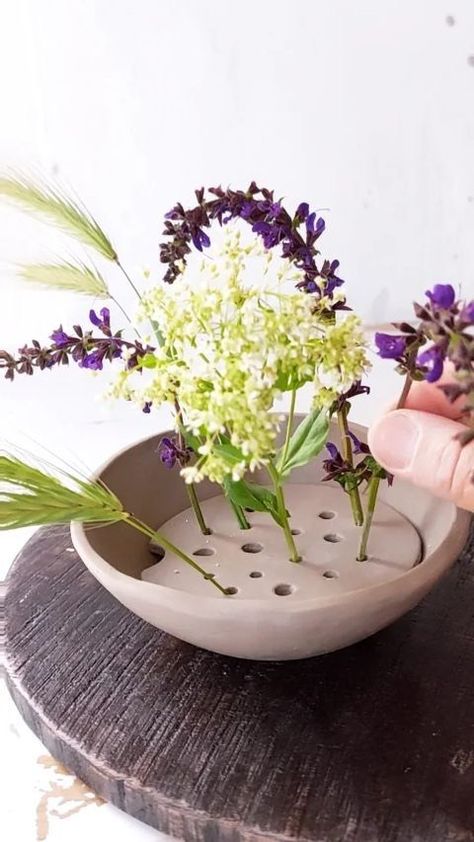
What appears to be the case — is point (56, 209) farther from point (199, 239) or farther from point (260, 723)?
point (260, 723)

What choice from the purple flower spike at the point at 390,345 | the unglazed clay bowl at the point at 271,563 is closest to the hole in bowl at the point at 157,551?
the unglazed clay bowl at the point at 271,563

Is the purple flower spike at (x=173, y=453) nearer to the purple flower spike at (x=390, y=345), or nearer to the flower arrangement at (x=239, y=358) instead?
the flower arrangement at (x=239, y=358)

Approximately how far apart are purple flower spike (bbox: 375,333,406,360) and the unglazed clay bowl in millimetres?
102

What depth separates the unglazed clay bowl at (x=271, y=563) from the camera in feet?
1.53

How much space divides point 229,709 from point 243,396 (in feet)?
0.54

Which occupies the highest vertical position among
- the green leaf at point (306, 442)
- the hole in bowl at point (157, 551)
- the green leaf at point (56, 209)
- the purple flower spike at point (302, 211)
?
the purple flower spike at point (302, 211)

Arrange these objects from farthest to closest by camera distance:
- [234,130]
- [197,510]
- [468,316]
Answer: [234,130], [197,510], [468,316]

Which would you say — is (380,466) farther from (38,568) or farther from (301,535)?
(38,568)

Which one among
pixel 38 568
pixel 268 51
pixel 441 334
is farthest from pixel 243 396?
pixel 268 51

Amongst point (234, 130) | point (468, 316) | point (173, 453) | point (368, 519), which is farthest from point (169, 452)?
point (234, 130)

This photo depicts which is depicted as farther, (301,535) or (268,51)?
(268,51)

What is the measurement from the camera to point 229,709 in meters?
0.51

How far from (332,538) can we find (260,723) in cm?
11

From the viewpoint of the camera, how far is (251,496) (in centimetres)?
54
